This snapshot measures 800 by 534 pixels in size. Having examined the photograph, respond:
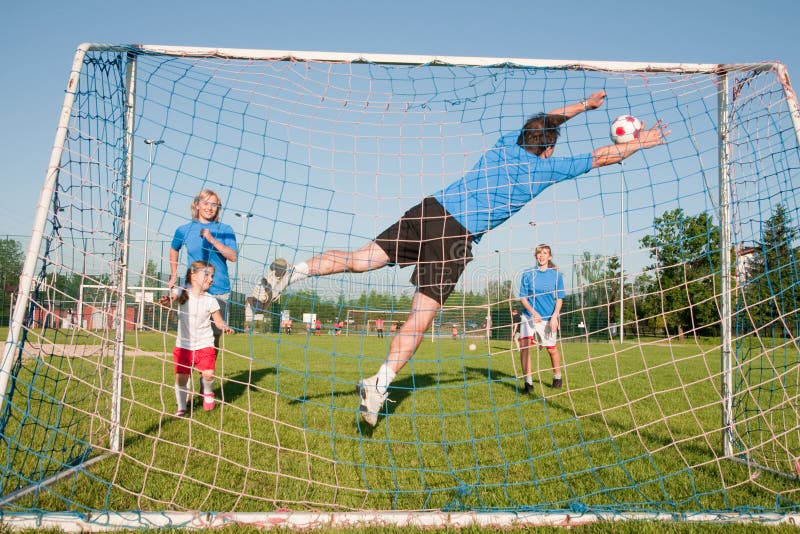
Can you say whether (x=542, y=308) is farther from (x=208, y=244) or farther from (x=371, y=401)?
(x=208, y=244)

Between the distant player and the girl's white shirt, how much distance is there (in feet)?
4.18

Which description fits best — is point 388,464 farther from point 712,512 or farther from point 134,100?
point 134,100

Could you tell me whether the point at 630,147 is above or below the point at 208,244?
above

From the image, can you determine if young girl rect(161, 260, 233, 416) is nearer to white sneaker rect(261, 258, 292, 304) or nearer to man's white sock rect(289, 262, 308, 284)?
white sneaker rect(261, 258, 292, 304)

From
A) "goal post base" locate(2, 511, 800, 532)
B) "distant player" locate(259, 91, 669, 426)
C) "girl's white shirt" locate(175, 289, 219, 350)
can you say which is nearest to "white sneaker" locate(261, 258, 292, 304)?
"distant player" locate(259, 91, 669, 426)

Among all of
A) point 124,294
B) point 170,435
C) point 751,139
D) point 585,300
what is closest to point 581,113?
point 751,139

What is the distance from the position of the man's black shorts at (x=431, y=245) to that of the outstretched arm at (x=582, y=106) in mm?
1135

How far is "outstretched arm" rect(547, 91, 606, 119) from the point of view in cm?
414

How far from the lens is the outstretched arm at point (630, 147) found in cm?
394

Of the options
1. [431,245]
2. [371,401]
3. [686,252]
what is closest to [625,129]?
[431,245]

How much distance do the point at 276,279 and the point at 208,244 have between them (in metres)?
1.32

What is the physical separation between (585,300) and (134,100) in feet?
74.6

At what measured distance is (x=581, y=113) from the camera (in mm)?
4219

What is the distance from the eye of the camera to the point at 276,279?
4.17m
